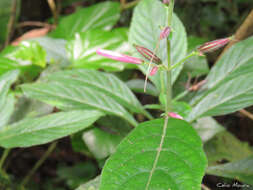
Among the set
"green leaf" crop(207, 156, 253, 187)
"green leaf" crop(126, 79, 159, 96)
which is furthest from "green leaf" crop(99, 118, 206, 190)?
"green leaf" crop(126, 79, 159, 96)

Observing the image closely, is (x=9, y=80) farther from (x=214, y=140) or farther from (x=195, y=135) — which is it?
(x=214, y=140)

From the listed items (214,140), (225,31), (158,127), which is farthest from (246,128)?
(158,127)

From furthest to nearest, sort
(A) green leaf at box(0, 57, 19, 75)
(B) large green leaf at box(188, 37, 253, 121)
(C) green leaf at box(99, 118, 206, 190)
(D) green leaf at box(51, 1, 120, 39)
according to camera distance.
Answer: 1. (D) green leaf at box(51, 1, 120, 39)
2. (A) green leaf at box(0, 57, 19, 75)
3. (B) large green leaf at box(188, 37, 253, 121)
4. (C) green leaf at box(99, 118, 206, 190)

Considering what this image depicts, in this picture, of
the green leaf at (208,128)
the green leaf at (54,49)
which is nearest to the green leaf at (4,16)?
the green leaf at (54,49)

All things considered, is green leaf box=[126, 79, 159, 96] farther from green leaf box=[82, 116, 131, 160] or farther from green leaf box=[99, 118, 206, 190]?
green leaf box=[99, 118, 206, 190]

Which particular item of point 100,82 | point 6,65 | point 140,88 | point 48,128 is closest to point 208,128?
point 140,88

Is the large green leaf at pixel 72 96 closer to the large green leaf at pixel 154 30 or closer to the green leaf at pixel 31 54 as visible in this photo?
the large green leaf at pixel 154 30
